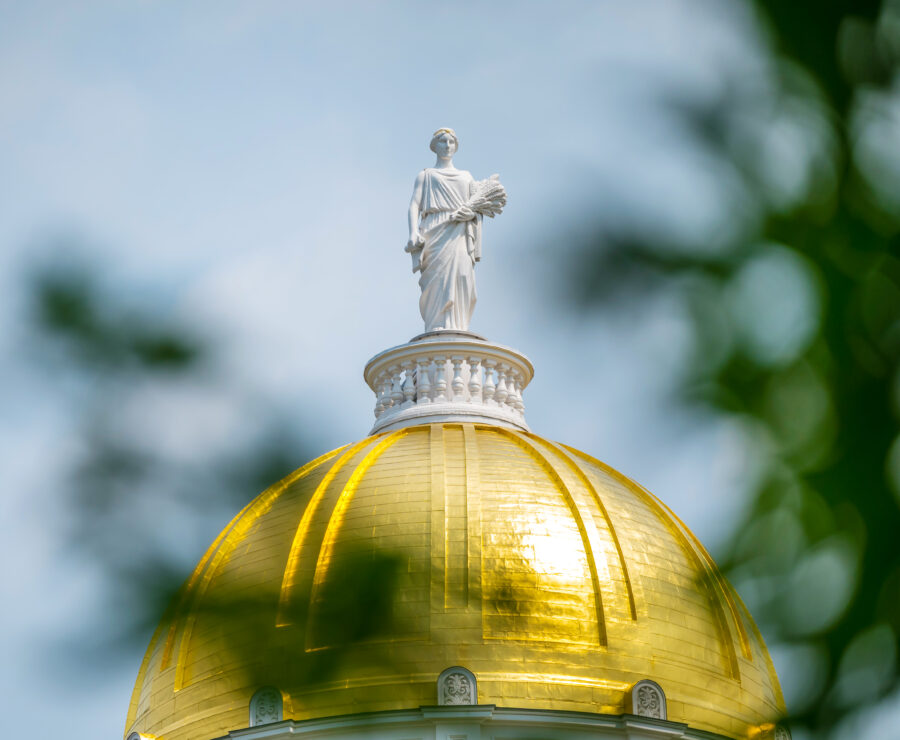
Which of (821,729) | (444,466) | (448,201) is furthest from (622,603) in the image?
(821,729)

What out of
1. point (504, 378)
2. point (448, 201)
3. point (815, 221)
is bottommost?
point (815, 221)

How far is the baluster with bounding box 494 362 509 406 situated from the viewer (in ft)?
103

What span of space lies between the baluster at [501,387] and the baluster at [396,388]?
1898 millimetres

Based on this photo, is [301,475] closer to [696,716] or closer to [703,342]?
[703,342]

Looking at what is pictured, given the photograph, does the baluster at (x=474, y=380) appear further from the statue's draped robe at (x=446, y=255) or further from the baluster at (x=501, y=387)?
the statue's draped robe at (x=446, y=255)

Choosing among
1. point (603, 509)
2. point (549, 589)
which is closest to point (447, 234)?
Answer: point (603, 509)

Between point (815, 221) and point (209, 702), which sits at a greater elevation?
point (209, 702)

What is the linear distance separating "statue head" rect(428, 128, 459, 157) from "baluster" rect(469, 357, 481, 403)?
17.8ft

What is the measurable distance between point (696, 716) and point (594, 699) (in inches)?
73.2

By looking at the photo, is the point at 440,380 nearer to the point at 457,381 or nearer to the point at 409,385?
the point at 457,381

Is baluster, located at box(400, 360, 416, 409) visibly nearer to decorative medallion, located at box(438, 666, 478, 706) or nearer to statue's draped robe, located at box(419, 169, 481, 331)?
statue's draped robe, located at box(419, 169, 481, 331)

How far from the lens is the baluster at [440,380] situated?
102 feet

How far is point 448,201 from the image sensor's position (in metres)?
34.2

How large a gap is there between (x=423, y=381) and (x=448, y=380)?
19.2 inches
